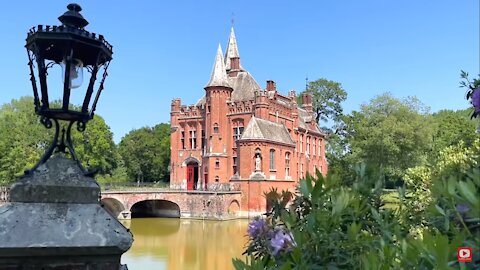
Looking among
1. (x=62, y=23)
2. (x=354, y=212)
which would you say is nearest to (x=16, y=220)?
(x=62, y=23)

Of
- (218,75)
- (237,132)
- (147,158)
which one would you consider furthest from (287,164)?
(147,158)

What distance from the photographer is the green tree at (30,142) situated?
32.5 m

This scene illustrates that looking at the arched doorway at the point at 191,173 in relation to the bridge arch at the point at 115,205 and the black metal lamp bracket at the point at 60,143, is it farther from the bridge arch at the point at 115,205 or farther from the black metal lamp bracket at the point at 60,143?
the black metal lamp bracket at the point at 60,143

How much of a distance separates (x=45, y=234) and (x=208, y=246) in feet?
58.5

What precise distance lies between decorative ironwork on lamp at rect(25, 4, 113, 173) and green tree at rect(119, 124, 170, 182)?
1820 inches

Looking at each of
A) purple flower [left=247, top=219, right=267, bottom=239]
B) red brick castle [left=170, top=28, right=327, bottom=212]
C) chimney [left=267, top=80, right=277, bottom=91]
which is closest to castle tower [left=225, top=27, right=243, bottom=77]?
red brick castle [left=170, top=28, right=327, bottom=212]

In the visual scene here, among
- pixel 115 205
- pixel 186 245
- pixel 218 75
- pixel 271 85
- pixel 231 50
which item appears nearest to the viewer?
pixel 186 245

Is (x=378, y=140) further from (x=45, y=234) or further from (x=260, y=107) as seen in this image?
(x=45, y=234)

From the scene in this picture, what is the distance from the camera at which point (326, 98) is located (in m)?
43.9

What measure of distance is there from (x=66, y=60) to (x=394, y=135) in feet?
102

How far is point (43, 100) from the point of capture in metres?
2.63

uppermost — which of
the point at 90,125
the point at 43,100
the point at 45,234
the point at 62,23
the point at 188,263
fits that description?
the point at 90,125

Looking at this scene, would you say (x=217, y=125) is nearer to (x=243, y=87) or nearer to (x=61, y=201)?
(x=243, y=87)

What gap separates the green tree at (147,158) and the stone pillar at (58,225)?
153 feet
